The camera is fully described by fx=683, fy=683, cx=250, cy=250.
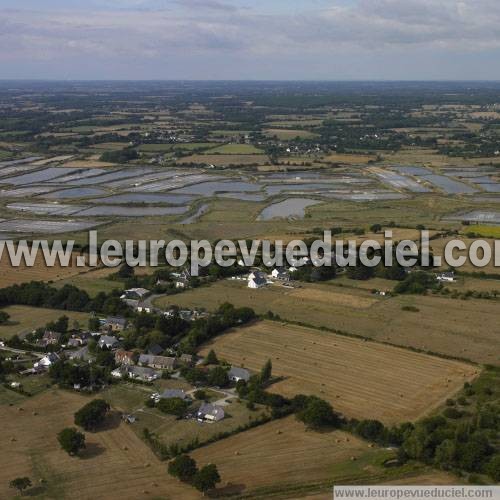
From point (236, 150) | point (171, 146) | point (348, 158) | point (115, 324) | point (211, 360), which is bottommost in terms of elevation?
point (211, 360)

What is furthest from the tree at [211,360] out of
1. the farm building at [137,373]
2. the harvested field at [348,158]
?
the harvested field at [348,158]

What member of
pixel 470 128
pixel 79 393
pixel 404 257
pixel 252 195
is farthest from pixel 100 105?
pixel 79 393

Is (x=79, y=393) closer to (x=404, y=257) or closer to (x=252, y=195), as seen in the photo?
(x=404, y=257)

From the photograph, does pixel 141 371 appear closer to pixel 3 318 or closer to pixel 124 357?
pixel 124 357

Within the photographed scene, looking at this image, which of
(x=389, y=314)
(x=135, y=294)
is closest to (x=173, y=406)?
(x=135, y=294)

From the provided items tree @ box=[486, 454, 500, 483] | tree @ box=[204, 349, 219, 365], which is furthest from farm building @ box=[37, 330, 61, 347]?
tree @ box=[486, 454, 500, 483]
